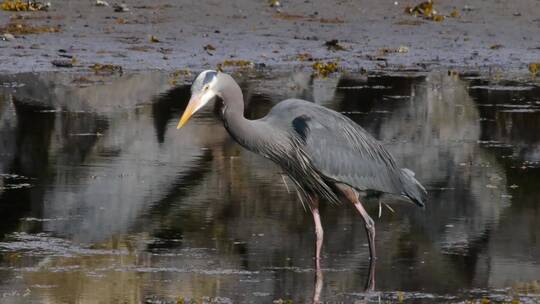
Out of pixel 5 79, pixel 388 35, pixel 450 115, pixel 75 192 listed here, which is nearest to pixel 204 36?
pixel 388 35

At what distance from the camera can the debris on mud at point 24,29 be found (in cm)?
1706

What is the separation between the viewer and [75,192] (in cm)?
902

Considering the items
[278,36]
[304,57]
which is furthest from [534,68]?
[278,36]

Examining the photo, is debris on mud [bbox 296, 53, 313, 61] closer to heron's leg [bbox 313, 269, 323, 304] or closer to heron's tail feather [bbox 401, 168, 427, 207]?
heron's tail feather [bbox 401, 168, 427, 207]

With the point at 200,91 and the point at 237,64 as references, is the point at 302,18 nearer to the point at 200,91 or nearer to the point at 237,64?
the point at 237,64

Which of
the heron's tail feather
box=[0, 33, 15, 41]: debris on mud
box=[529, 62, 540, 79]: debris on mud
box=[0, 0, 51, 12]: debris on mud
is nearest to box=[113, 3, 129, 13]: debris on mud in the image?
box=[0, 0, 51, 12]: debris on mud

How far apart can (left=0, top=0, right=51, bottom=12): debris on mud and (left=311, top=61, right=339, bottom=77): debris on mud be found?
14.7ft

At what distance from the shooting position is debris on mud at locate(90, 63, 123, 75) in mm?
15223

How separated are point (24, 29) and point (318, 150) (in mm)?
10453

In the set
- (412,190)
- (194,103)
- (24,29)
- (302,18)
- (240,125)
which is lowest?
(412,190)

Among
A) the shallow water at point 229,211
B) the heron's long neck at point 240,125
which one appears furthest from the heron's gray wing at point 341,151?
the shallow water at point 229,211

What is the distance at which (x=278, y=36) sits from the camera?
1775 centimetres

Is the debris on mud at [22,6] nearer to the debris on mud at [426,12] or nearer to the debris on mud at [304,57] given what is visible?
the debris on mud at [304,57]

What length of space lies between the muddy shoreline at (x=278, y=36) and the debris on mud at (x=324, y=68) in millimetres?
237
